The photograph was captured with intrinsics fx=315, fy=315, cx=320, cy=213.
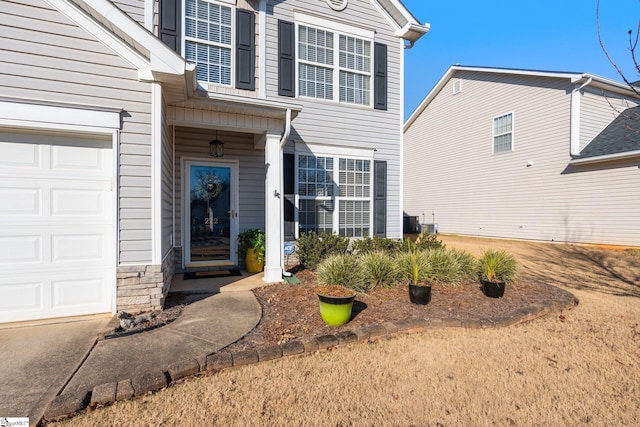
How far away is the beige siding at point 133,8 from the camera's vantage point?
17.1ft

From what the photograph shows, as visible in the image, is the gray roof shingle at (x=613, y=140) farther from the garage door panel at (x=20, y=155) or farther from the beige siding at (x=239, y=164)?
the garage door panel at (x=20, y=155)

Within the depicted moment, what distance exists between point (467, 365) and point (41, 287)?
4.69m

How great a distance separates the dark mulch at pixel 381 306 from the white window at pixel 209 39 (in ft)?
14.0

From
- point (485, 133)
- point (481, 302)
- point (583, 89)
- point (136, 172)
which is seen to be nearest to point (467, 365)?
point (481, 302)

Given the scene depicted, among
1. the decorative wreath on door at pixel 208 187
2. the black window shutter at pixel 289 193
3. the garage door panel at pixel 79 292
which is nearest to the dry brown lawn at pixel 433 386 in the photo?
the garage door panel at pixel 79 292

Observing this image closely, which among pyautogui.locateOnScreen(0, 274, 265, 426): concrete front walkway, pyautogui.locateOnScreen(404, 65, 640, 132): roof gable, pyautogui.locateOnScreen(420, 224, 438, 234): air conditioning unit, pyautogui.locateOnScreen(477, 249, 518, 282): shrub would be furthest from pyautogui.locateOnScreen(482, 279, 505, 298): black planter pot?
pyautogui.locateOnScreen(420, 224, 438, 234): air conditioning unit

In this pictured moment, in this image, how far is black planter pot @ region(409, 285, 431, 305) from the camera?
14.0 feet

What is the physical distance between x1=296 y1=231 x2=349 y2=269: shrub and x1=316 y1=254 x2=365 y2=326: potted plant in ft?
4.05

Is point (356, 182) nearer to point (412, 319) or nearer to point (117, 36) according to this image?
point (412, 319)

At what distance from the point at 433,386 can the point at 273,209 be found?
3624 millimetres

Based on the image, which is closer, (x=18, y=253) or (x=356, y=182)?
(x=18, y=253)

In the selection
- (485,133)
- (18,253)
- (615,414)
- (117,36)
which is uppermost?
(485,133)

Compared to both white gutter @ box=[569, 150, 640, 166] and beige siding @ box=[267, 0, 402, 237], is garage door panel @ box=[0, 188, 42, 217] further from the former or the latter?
white gutter @ box=[569, 150, 640, 166]

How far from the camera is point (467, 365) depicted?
9.50 feet
